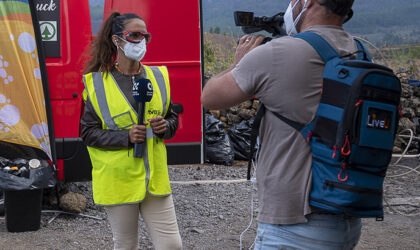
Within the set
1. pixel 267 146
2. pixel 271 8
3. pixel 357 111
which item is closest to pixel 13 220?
pixel 267 146

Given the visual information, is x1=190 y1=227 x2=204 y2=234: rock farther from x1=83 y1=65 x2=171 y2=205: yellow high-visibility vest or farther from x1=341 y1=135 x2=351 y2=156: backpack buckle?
x1=341 y1=135 x2=351 y2=156: backpack buckle

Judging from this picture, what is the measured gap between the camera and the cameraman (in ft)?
5.96

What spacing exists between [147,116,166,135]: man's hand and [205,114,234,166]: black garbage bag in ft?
16.4

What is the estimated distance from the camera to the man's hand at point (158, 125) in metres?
3.00

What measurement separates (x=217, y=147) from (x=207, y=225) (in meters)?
2.83

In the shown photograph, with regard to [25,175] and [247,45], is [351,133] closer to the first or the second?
[247,45]

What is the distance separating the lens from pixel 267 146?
1.91 meters

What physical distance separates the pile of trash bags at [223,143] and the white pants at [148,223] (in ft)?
16.3

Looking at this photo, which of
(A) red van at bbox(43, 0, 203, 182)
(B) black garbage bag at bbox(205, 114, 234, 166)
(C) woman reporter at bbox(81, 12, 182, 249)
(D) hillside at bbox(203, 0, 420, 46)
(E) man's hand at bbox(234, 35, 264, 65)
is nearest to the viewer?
(E) man's hand at bbox(234, 35, 264, 65)

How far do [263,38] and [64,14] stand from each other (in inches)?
137

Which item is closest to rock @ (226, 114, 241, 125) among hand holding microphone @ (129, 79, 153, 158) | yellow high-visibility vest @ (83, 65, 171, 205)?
yellow high-visibility vest @ (83, 65, 171, 205)

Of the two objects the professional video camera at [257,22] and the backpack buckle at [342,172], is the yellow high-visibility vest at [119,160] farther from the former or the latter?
the backpack buckle at [342,172]

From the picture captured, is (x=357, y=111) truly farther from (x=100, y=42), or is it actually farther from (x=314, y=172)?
(x=100, y=42)

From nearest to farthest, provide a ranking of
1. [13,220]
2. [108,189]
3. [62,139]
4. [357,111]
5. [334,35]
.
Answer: [357,111] < [334,35] < [108,189] < [13,220] < [62,139]
